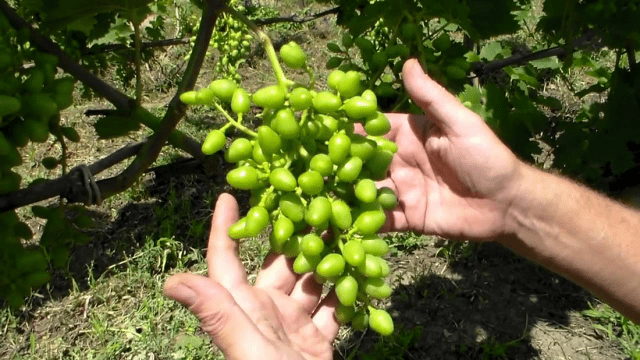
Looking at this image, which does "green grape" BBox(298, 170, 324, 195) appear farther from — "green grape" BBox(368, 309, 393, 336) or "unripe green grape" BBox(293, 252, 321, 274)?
"green grape" BBox(368, 309, 393, 336)

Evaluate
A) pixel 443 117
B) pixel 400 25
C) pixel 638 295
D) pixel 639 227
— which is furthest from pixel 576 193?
pixel 400 25

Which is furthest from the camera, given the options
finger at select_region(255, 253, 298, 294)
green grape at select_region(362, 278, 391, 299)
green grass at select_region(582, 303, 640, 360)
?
green grass at select_region(582, 303, 640, 360)

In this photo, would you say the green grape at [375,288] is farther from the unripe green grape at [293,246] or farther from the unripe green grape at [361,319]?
the unripe green grape at [293,246]

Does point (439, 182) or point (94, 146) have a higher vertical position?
point (439, 182)

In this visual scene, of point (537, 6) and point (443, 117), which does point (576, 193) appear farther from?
point (537, 6)

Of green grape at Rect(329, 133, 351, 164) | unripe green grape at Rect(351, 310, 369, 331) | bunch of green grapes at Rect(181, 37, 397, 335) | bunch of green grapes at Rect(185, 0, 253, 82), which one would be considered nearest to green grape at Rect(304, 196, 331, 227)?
bunch of green grapes at Rect(181, 37, 397, 335)

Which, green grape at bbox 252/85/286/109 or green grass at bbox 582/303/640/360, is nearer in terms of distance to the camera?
green grape at bbox 252/85/286/109

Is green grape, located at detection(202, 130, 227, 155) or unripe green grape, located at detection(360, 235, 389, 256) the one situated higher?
green grape, located at detection(202, 130, 227, 155)
